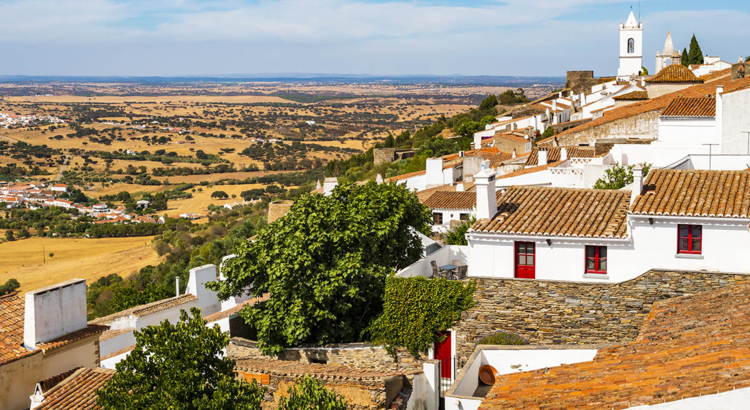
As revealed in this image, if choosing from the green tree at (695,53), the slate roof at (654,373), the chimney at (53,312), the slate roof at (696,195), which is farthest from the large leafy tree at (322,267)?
the green tree at (695,53)

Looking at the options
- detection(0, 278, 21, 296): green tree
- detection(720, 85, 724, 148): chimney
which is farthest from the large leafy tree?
detection(0, 278, 21, 296): green tree

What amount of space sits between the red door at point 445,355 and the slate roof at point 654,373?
212 inches

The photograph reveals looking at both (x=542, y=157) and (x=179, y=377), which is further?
(x=542, y=157)

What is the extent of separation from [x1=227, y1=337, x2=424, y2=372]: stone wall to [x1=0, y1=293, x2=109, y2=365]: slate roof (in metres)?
3.73

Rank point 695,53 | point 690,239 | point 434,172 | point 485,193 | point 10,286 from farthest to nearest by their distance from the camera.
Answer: point 695,53 < point 10,286 < point 434,172 < point 485,193 < point 690,239

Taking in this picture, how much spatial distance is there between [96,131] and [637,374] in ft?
482

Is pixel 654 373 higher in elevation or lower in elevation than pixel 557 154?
lower

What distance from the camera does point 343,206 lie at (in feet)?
61.1

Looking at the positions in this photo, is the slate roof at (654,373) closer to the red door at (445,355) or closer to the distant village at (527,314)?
the distant village at (527,314)

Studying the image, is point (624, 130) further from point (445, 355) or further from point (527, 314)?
point (445, 355)

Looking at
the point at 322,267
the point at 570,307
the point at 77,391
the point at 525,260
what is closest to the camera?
the point at 77,391

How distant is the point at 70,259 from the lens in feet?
181

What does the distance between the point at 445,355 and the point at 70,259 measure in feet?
152

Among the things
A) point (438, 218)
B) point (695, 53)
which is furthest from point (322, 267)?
point (695, 53)
